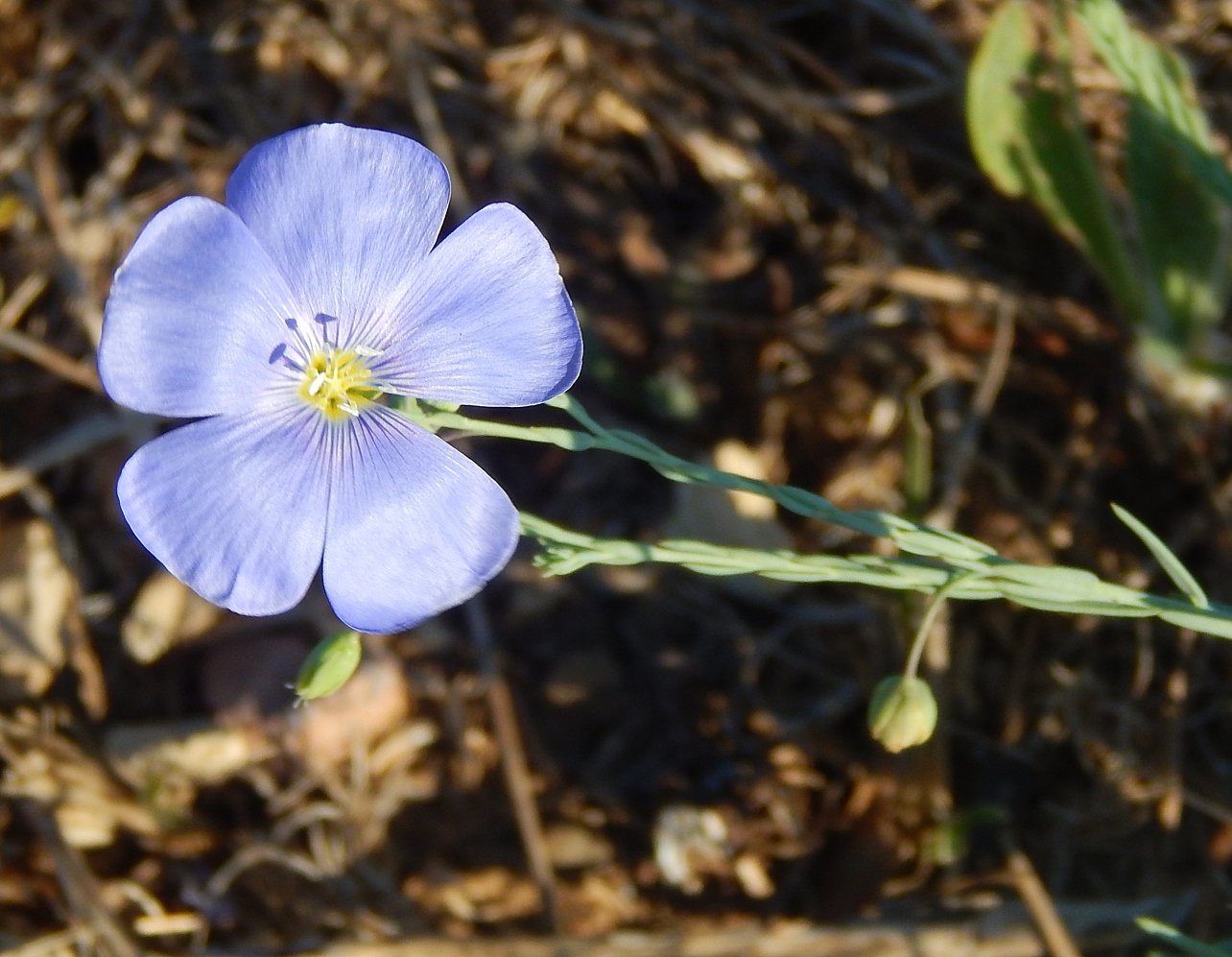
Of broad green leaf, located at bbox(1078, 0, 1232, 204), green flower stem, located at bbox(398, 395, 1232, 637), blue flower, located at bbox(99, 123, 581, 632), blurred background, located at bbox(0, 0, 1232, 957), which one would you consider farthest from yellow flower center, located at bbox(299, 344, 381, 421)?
broad green leaf, located at bbox(1078, 0, 1232, 204)

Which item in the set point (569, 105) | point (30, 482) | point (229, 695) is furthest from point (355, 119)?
point (229, 695)

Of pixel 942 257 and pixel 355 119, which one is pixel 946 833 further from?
pixel 355 119

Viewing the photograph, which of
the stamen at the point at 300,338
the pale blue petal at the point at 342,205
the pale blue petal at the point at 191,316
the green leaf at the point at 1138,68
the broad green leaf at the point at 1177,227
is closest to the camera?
the pale blue petal at the point at 191,316

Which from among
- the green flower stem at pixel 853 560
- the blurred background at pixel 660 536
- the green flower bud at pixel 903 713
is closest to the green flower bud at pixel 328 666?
the green flower stem at pixel 853 560

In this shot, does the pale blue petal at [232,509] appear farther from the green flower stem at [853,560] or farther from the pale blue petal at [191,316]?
the green flower stem at [853,560]

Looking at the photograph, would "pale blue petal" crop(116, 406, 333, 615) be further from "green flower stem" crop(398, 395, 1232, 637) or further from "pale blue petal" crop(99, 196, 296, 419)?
"green flower stem" crop(398, 395, 1232, 637)

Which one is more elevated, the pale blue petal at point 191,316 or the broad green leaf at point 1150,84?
the broad green leaf at point 1150,84
